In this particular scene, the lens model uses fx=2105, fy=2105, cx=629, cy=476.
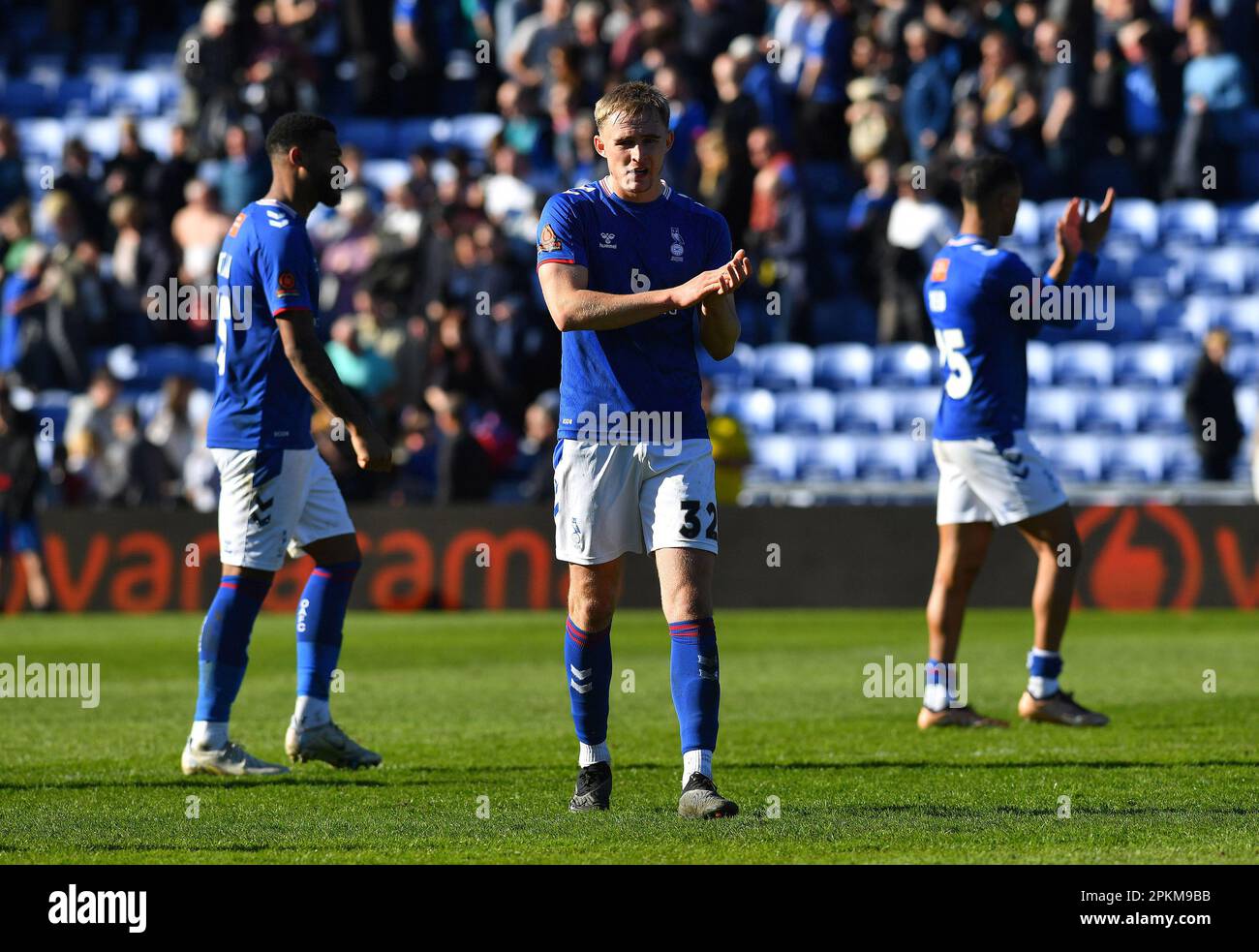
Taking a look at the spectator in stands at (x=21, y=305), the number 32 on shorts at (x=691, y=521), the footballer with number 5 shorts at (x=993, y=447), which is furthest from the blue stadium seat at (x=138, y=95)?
the number 32 on shorts at (x=691, y=521)

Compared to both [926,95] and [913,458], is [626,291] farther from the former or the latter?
[926,95]

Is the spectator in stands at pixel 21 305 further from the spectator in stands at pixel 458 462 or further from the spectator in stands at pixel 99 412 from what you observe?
the spectator in stands at pixel 458 462

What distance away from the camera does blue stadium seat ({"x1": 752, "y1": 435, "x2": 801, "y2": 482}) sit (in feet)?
66.8

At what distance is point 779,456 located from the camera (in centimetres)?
2042

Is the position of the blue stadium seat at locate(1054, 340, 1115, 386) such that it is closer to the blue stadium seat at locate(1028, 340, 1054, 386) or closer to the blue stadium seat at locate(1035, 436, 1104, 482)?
the blue stadium seat at locate(1028, 340, 1054, 386)

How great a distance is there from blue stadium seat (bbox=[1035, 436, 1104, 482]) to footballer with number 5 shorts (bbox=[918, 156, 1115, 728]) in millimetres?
10070

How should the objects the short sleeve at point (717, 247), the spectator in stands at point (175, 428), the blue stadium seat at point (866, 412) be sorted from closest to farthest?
the short sleeve at point (717, 247) → the spectator in stands at point (175, 428) → the blue stadium seat at point (866, 412)

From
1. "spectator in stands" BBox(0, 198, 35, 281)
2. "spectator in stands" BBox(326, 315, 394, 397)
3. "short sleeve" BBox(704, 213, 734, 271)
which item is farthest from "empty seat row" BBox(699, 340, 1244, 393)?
"short sleeve" BBox(704, 213, 734, 271)

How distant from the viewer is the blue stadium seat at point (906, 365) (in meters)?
20.5

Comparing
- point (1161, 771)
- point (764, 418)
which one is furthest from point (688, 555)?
point (764, 418)

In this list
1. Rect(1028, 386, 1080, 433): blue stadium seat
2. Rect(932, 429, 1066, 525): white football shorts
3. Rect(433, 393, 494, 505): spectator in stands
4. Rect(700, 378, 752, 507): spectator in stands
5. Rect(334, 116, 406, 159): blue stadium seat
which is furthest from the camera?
Rect(334, 116, 406, 159): blue stadium seat

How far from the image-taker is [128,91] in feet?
83.3

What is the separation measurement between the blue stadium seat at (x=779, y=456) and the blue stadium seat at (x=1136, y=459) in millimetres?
2956

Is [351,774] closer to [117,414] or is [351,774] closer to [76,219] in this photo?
[117,414]
